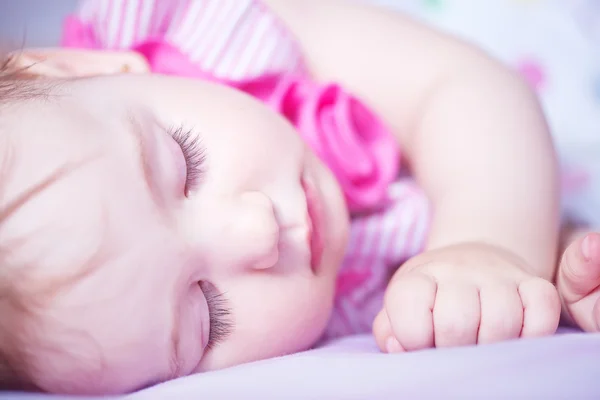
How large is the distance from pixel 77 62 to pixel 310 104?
376 millimetres

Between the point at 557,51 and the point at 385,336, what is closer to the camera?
the point at 385,336

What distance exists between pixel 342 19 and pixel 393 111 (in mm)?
215

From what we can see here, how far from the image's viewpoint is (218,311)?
0.68 meters

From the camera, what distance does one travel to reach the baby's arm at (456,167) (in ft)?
1.90

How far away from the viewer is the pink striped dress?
0.97 metres

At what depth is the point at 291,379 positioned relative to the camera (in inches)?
20.3

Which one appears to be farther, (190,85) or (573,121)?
(573,121)

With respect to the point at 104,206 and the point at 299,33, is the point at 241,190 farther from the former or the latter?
the point at 299,33

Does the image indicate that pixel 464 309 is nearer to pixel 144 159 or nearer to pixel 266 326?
pixel 266 326

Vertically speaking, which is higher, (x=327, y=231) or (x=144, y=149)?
(x=144, y=149)

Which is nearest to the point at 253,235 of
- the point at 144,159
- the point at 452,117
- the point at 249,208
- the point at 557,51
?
the point at 249,208

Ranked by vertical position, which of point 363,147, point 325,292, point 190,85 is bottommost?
point 325,292

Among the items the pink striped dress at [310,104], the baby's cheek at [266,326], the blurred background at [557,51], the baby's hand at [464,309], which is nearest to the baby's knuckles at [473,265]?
the baby's hand at [464,309]

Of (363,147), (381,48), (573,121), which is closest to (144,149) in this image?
(363,147)
